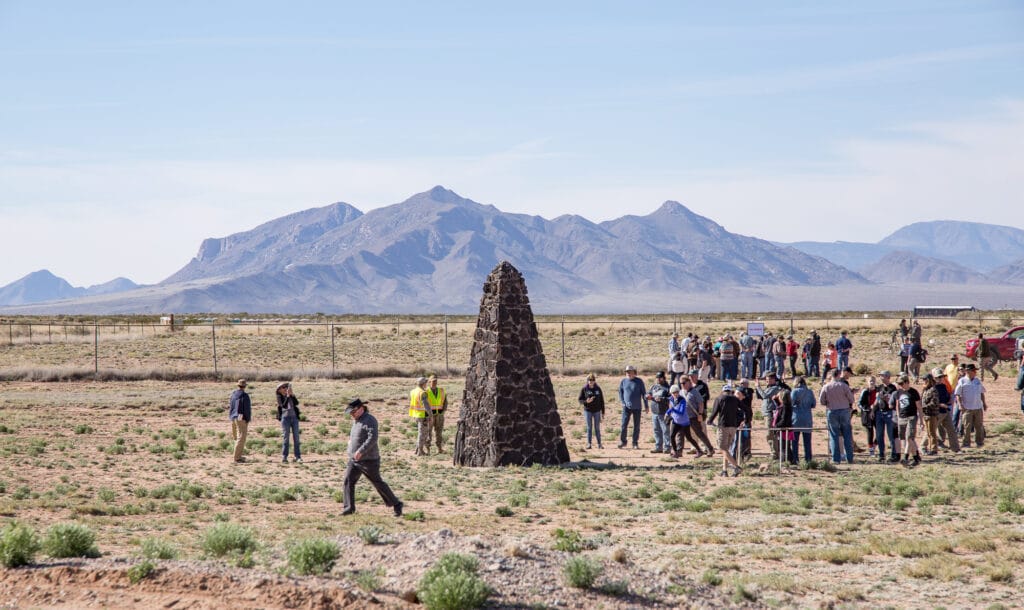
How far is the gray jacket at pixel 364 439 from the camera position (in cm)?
1412

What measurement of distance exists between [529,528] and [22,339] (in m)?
61.7

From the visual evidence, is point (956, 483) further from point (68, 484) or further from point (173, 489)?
point (68, 484)

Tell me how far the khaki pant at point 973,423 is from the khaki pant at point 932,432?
802mm

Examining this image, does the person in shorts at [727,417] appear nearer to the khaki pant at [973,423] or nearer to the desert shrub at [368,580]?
the khaki pant at [973,423]

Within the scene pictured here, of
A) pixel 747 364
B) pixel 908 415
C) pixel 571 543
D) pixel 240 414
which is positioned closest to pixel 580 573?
pixel 571 543

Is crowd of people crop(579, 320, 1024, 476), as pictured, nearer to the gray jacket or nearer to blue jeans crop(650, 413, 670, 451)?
blue jeans crop(650, 413, 670, 451)

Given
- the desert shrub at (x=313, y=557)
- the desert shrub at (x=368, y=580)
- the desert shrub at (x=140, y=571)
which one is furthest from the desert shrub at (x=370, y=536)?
the desert shrub at (x=140, y=571)

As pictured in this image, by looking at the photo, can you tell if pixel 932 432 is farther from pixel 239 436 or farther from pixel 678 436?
pixel 239 436

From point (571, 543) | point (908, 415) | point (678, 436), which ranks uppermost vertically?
point (908, 415)

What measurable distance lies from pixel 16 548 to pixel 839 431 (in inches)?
594

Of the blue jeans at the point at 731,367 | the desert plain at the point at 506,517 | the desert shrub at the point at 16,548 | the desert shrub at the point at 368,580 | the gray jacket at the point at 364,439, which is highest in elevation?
the gray jacket at the point at 364,439

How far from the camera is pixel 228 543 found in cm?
1167

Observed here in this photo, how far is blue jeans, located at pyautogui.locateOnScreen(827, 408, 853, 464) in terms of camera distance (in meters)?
20.0

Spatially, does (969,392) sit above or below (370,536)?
above
